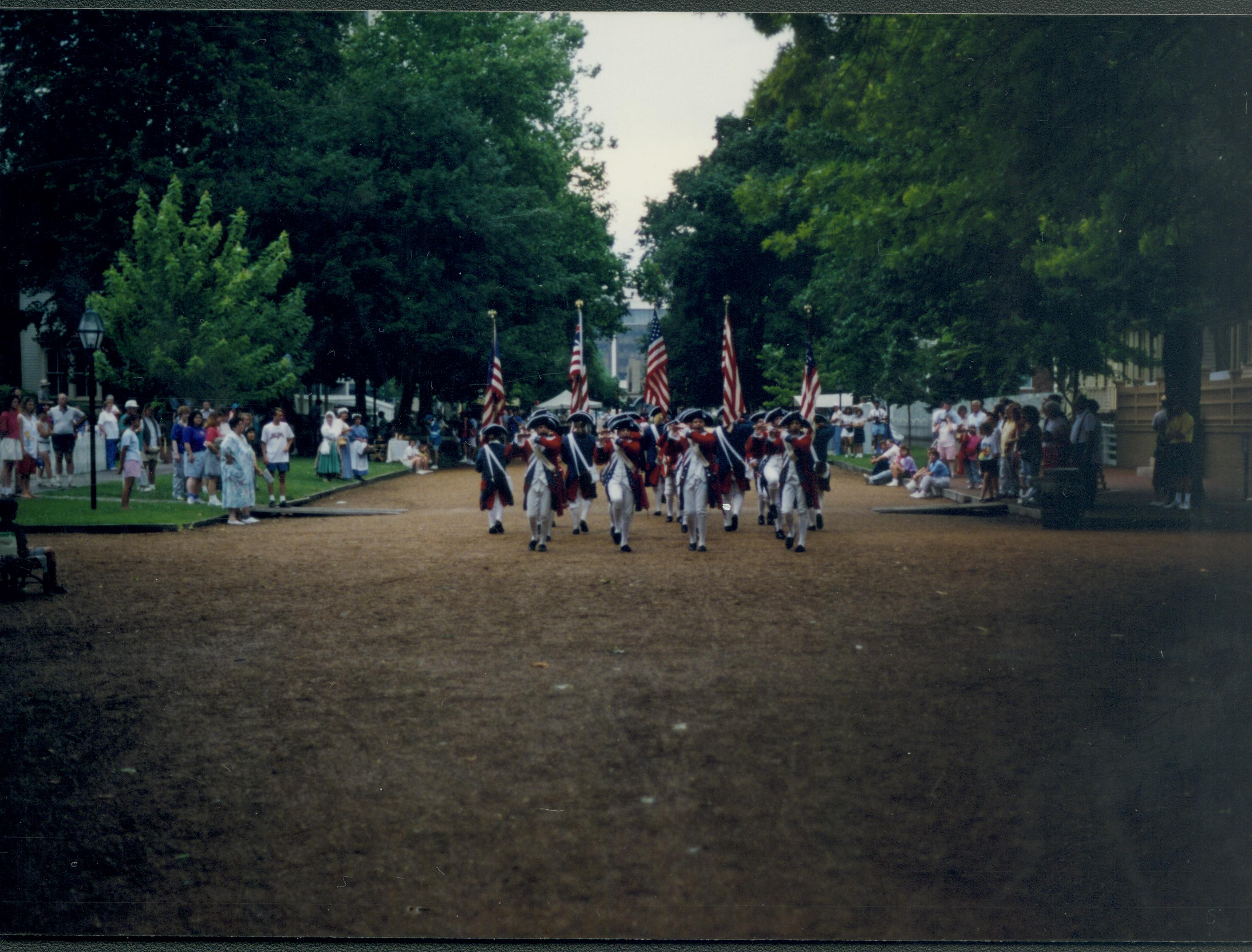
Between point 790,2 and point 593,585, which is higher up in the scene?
point 790,2

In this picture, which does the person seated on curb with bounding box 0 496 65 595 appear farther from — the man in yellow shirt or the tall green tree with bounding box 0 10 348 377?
the man in yellow shirt

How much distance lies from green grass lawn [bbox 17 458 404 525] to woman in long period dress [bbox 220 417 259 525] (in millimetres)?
475

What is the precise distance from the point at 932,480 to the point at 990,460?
2.34 m

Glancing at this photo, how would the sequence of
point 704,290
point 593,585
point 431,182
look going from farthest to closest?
point 431,182, point 704,290, point 593,585

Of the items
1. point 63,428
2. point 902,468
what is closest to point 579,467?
point 63,428

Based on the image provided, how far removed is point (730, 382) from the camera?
59.9ft

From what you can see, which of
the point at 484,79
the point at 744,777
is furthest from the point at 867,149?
the point at 744,777

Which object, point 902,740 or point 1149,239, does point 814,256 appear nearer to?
point 1149,239

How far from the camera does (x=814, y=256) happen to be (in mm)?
19562

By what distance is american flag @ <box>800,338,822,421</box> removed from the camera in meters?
17.7

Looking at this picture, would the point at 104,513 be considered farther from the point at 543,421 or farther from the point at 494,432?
the point at 543,421

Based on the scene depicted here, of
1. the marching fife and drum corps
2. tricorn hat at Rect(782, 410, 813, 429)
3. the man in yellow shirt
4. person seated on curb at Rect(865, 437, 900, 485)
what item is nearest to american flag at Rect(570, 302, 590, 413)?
the marching fife and drum corps

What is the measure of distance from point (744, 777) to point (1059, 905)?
5.06ft

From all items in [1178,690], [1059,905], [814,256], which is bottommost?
[1059,905]
